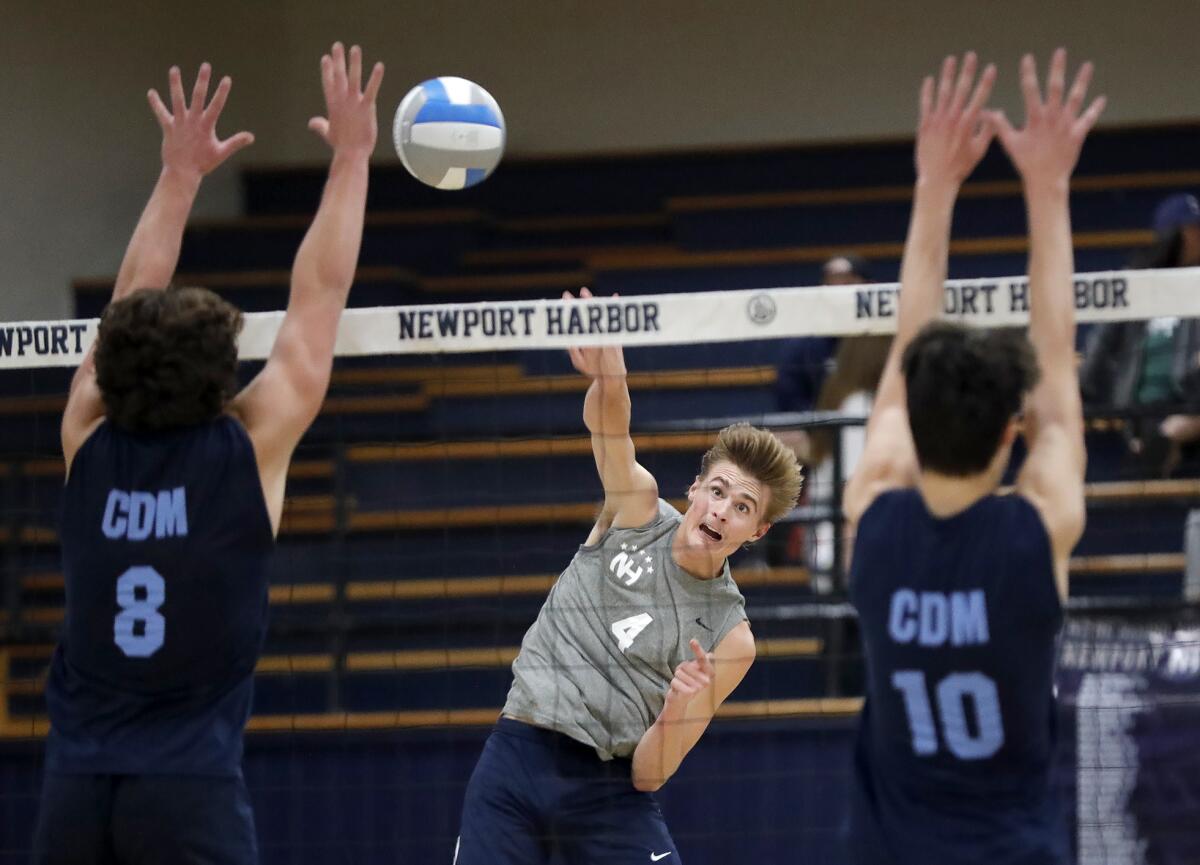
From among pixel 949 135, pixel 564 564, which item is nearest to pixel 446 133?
pixel 949 135

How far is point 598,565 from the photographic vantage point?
4.28 metres

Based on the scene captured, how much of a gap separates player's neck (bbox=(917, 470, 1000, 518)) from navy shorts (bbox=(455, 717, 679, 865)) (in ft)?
5.24

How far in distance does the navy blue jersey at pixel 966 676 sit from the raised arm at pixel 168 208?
4.98 feet

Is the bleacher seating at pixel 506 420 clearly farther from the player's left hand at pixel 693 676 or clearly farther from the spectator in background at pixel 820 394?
the player's left hand at pixel 693 676

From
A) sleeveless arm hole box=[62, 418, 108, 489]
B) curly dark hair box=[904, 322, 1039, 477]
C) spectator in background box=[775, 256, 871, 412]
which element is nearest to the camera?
curly dark hair box=[904, 322, 1039, 477]

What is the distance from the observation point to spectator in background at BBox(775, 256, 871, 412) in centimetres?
655

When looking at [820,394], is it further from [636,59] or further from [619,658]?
[636,59]

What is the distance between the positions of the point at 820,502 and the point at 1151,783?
5.11 feet

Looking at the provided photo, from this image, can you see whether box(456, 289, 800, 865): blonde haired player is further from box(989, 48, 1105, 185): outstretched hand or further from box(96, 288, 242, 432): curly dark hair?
box(989, 48, 1105, 185): outstretched hand

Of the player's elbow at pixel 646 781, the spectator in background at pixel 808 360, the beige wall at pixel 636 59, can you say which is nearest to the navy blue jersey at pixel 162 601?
the player's elbow at pixel 646 781

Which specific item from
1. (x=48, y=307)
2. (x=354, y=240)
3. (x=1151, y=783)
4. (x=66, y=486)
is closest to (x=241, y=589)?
(x=66, y=486)

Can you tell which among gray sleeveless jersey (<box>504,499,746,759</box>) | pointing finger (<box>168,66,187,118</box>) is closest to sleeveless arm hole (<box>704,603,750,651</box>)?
gray sleeveless jersey (<box>504,499,746,759</box>)

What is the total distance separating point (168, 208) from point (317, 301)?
0.42m

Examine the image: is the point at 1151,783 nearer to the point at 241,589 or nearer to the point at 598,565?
Answer: the point at 598,565
